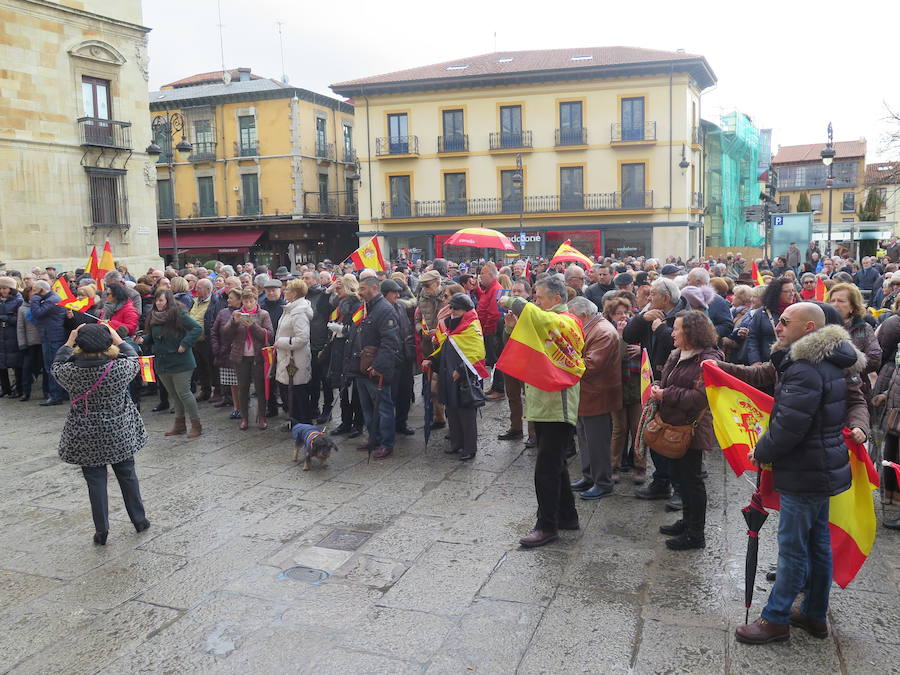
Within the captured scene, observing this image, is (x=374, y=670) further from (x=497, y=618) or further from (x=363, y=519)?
(x=363, y=519)

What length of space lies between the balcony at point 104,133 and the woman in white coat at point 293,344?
18.0m

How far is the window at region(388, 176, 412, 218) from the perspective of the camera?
37.1 m

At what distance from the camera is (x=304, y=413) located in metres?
8.77

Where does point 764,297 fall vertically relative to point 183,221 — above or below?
below

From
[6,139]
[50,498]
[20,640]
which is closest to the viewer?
[20,640]

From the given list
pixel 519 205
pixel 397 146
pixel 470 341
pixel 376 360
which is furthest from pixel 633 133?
pixel 376 360

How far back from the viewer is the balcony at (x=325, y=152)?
39.7 m

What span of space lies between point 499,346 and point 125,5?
20.9 meters

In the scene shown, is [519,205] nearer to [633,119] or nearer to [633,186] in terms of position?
[633,186]

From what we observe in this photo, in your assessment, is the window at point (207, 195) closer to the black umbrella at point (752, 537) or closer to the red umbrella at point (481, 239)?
the red umbrella at point (481, 239)

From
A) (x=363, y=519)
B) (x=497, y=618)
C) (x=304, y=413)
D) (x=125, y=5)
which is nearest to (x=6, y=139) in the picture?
→ (x=125, y=5)

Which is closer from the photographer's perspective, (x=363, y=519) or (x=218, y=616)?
(x=218, y=616)

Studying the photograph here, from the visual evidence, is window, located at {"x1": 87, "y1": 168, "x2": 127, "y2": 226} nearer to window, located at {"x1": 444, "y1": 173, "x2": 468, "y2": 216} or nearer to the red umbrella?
the red umbrella

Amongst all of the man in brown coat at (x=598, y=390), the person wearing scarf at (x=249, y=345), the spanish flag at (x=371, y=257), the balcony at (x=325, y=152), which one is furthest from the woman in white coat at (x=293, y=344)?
the balcony at (x=325, y=152)
